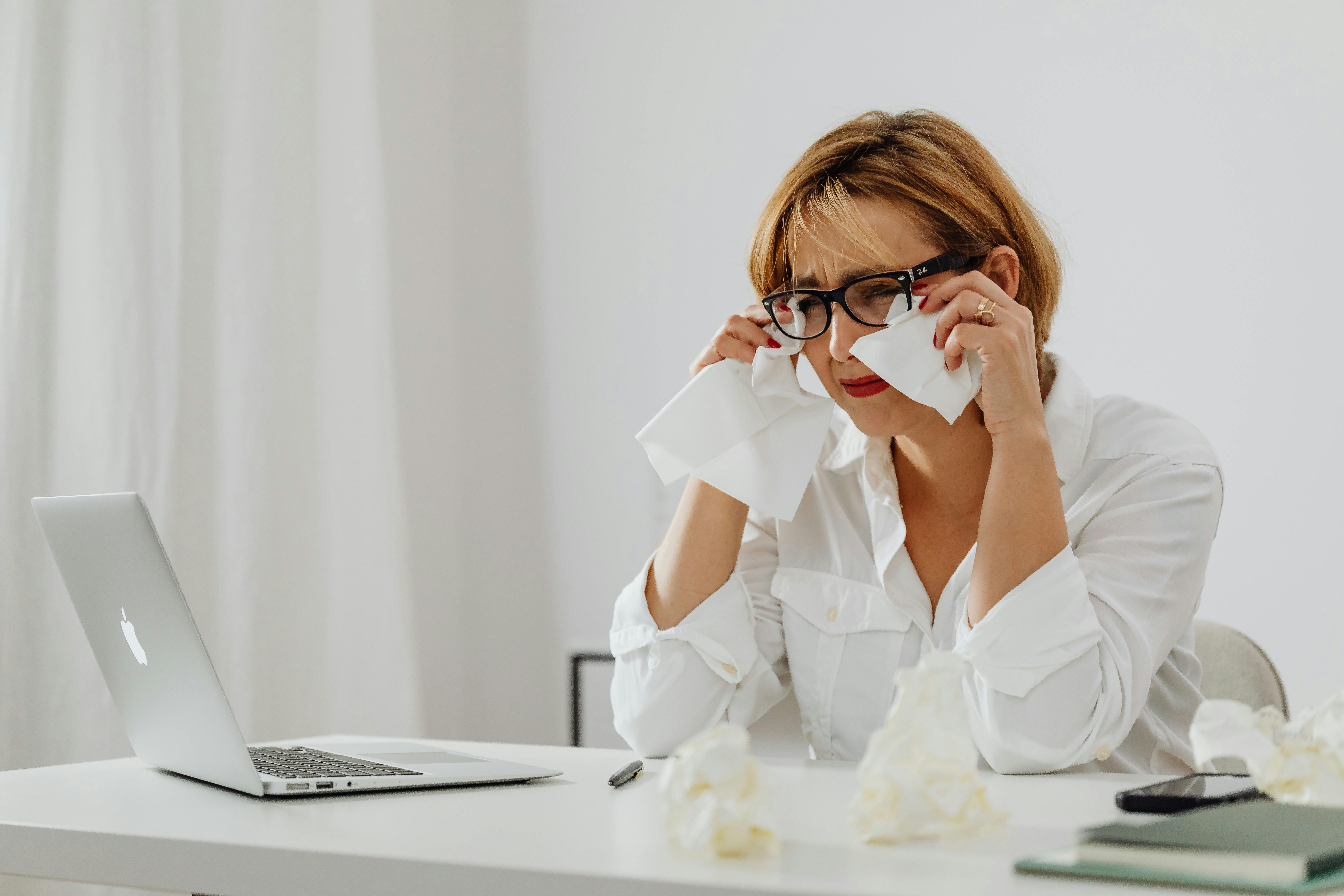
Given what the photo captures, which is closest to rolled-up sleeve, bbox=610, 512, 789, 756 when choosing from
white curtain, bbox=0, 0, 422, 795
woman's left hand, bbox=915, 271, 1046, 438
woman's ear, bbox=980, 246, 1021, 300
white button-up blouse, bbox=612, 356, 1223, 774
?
white button-up blouse, bbox=612, 356, 1223, 774

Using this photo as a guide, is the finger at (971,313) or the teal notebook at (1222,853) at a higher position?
the finger at (971,313)

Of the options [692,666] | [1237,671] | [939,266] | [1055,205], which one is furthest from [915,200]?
[1055,205]

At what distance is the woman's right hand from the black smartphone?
0.70 metres

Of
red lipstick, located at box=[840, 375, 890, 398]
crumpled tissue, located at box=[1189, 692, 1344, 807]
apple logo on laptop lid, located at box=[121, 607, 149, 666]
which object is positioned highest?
red lipstick, located at box=[840, 375, 890, 398]

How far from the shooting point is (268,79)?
2234 mm

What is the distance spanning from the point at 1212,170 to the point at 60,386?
2.21m

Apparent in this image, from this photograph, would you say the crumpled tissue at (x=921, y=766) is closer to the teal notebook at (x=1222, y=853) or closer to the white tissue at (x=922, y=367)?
the teal notebook at (x=1222, y=853)

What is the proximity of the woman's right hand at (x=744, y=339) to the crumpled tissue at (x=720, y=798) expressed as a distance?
80 cm

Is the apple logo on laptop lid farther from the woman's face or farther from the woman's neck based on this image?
the woman's neck

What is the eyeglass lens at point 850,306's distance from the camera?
127cm

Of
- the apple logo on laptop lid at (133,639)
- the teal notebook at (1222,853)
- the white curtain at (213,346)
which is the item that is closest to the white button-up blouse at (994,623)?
the teal notebook at (1222,853)

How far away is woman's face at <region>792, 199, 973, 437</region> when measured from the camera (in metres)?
1.29

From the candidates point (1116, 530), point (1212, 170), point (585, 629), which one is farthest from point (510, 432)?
point (1116, 530)

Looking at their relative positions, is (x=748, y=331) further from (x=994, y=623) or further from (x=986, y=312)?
(x=994, y=623)
